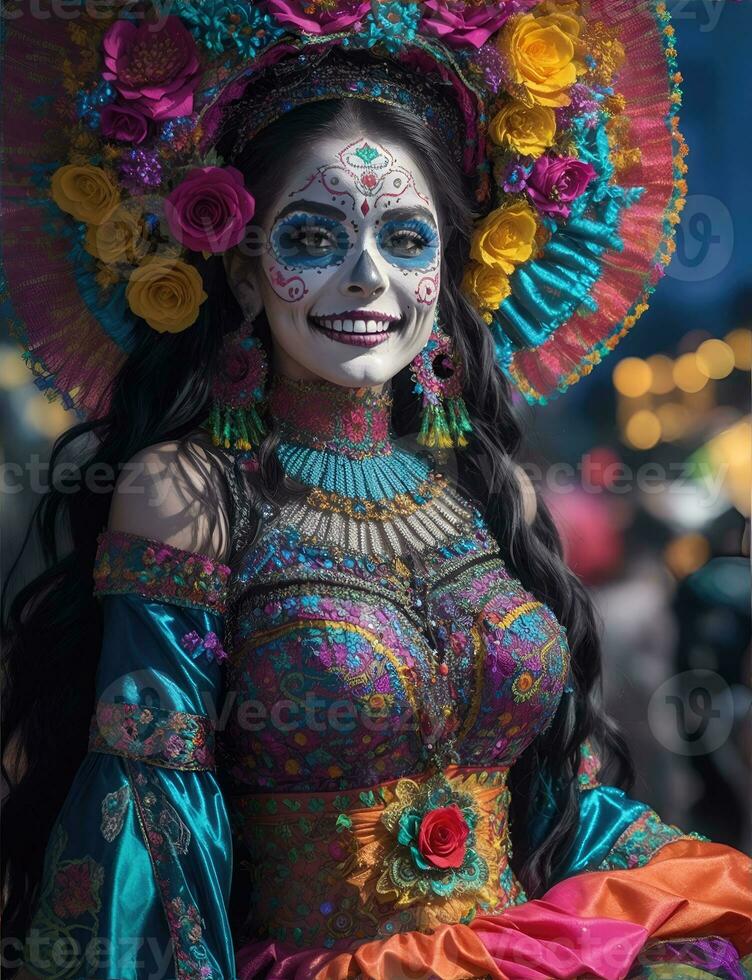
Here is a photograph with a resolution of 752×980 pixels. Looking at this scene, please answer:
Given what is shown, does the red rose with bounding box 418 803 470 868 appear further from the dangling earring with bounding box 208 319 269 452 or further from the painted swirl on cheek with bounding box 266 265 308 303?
the painted swirl on cheek with bounding box 266 265 308 303

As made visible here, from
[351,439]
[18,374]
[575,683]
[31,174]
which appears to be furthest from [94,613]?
[18,374]

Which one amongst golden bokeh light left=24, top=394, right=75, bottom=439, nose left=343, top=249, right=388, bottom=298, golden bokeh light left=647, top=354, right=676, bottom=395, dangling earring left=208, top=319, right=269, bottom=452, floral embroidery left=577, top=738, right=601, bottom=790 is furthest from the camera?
golden bokeh light left=647, top=354, right=676, bottom=395

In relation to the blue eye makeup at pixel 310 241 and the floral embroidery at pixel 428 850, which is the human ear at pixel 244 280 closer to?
the blue eye makeup at pixel 310 241

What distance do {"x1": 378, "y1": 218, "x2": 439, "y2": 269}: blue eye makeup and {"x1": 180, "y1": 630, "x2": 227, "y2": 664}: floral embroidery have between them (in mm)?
737

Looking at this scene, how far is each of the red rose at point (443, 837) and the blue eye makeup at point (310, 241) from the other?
0.96 meters

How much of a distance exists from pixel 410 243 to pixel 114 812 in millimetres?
1101

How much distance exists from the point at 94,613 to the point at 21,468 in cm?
116

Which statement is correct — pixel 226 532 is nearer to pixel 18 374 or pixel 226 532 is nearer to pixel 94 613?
pixel 94 613

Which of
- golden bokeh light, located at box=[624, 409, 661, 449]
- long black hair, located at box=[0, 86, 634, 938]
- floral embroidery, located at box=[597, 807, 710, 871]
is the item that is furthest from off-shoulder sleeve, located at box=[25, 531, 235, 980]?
golden bokeh light, located at box=[624, 409, 661, 449]

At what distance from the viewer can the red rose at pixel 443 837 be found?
7.74 feet

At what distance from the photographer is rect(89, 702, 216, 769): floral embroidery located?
2.28m

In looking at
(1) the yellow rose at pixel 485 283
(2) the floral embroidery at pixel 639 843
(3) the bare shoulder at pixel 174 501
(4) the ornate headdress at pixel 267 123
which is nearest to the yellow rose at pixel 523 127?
(4) the ornate headdress at pixel 267 123

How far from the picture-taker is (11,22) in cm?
249

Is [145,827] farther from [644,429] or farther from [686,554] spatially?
[644,429]
